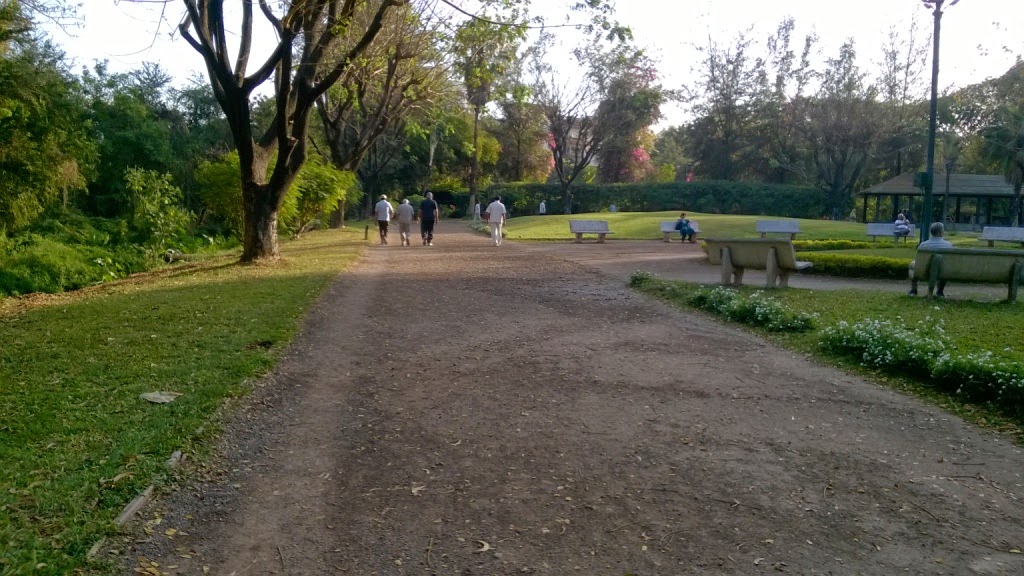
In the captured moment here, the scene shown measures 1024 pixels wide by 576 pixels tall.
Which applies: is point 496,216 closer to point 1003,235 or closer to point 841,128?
point 1003,235

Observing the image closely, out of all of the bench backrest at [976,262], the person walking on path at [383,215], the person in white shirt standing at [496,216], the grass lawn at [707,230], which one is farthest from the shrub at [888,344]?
the grass lawn at [707,230]

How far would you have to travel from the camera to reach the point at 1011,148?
4150cm

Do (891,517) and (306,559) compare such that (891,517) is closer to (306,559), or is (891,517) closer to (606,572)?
(606,572)

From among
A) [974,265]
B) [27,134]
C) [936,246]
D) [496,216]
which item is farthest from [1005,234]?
[27,134]

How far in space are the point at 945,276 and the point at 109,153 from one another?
27060 mm

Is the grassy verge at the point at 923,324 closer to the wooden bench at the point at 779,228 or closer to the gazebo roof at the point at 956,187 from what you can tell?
the wooden bench at the point at 779,228

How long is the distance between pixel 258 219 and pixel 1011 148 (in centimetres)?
3882

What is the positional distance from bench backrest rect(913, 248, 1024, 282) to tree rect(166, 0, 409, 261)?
957 centimetres

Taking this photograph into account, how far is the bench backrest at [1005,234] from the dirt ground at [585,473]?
870 inches

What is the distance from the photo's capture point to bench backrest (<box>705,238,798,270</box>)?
12.4 m

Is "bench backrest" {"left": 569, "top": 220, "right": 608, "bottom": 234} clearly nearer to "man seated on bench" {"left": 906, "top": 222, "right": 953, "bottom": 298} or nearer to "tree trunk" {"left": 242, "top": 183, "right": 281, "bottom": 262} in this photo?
"tree trunk" {"left": 242, "top": 183, "right": 281, "bottom": 262}

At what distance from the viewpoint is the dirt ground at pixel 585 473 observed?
3.68m

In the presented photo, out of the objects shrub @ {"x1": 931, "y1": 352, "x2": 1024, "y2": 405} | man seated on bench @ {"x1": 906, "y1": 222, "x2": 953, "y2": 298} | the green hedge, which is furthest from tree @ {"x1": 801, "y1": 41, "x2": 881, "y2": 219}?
shrub @ {"x1": 931, "y1": 352, "x2": 1024, "y2": 405}

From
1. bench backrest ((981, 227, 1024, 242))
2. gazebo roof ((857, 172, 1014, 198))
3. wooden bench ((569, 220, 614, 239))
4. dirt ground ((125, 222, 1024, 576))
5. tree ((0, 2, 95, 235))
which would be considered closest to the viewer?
dirt ground ((125, 222, 1024, 576))
